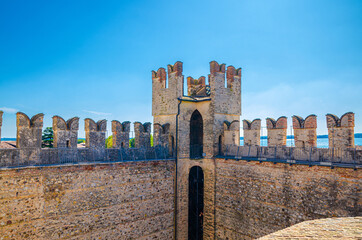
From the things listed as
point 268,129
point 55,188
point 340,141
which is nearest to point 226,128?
point 268,129

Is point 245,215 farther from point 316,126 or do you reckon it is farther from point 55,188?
point 55,188

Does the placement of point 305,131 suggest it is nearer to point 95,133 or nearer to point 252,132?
point 252,132

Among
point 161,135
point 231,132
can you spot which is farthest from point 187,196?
point 231,132

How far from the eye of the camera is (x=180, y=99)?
13453mm

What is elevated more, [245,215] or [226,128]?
[226,128]

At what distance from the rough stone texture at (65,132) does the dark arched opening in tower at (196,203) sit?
698cm

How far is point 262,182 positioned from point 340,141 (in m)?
3.58

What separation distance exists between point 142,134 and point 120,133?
1223mm

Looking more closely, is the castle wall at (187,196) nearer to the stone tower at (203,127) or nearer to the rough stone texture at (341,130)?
the stone tower at (203,127)

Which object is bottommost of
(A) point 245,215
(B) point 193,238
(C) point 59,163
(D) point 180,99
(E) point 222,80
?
(B) point 193,238

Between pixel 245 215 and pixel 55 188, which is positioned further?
pixel 245 215

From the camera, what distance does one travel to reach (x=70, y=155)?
33.7ft

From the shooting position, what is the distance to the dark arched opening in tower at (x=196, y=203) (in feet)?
45.1

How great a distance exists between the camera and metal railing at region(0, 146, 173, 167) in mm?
9016
